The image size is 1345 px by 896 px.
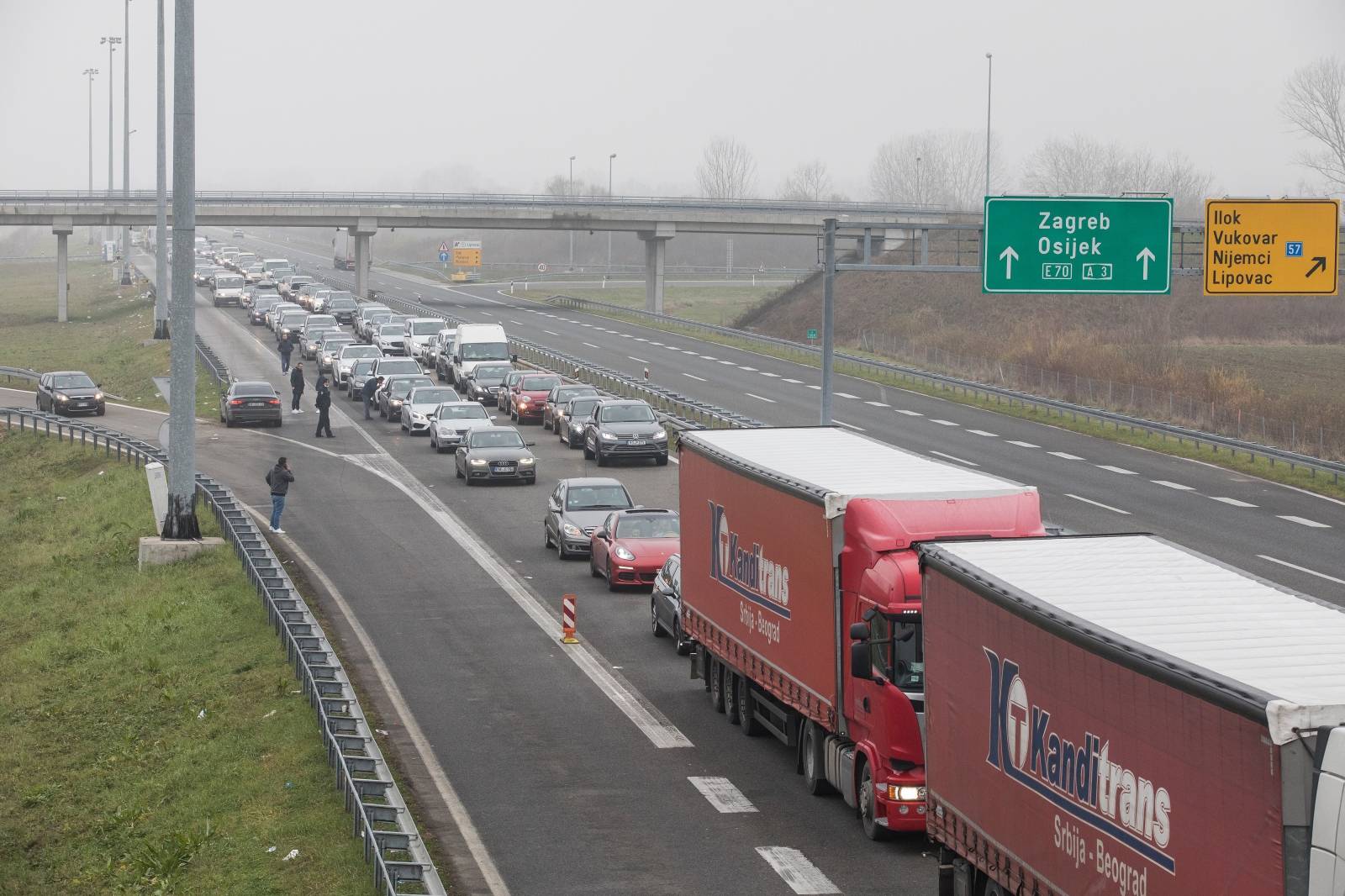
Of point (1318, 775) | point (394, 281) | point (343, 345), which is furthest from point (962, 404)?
point (394, 281)

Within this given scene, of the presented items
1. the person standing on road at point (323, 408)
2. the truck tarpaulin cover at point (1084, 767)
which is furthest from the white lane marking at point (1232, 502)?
the truck tarpaulin cover at point (1084, 767)

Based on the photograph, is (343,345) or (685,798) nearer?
(685,798)

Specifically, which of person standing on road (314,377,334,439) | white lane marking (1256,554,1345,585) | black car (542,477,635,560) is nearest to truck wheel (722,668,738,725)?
black car (542,477,635,560)

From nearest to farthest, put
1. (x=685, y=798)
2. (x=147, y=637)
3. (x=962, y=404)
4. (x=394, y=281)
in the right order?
(x=685, y=798) < (x=147, y=637) < (x=962, y=404) < (x=394, y=281)

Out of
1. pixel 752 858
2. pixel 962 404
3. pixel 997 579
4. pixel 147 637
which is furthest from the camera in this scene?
pixel 962 404

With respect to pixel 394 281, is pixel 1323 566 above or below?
below

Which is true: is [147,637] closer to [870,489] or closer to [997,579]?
[870,489]

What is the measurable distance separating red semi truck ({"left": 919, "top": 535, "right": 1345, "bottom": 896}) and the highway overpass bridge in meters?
81.3

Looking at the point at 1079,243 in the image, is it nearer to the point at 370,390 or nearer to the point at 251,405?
the point at 251,405

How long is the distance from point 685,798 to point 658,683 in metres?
5.31

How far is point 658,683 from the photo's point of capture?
72.2 feet

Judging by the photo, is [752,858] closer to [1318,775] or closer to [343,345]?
[1318,775]

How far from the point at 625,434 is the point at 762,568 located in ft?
81.4

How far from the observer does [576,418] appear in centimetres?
4650
